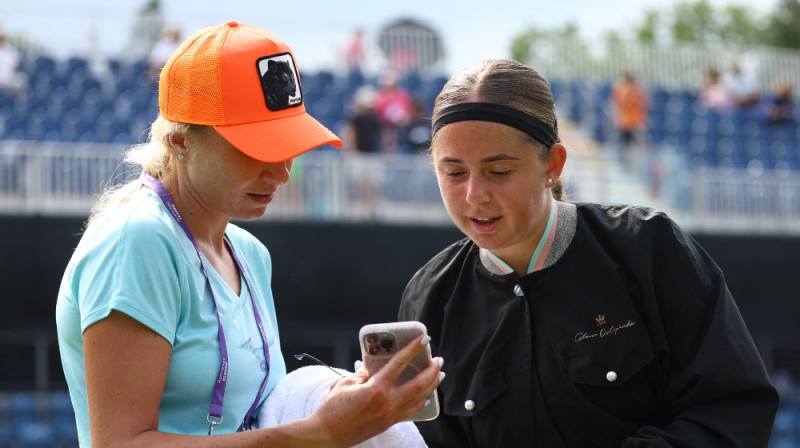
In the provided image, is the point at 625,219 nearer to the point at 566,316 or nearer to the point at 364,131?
the point at 566,316

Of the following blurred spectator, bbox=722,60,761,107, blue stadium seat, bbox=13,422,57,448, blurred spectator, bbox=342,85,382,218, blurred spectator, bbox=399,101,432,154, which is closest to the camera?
blue stadium seat, bbox=13,422,57,448

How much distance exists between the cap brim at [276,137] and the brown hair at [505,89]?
324mm

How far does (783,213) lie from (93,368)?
12377mm

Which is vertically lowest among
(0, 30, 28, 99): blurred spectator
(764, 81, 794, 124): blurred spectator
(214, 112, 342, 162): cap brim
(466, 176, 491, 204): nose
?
(764, 81, 794, 124): blurred spectator

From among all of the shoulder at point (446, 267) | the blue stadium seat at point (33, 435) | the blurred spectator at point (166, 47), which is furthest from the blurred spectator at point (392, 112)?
the shoulder at point (446, 267)

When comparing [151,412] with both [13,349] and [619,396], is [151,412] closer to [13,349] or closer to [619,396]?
[619,396]

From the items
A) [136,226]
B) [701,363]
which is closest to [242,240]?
[136,226]

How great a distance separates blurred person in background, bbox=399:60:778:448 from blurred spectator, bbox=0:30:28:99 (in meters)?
10.8

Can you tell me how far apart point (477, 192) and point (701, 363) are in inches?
24.9

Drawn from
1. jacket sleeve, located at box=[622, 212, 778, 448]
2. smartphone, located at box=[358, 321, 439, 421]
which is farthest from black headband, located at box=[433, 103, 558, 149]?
smartphone, located at box=[358, 321, 439, 421]

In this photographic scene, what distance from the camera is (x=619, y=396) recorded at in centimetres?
273

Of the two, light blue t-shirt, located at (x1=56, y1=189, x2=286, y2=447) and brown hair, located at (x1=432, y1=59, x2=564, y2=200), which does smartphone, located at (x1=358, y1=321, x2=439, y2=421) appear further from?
brown hair, located at (x1=432, y1=59, x2=564, y2=200)

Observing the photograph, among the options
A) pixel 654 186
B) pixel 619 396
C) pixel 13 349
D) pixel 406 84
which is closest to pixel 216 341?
pixel 619 396

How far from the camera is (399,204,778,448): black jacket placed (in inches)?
104
